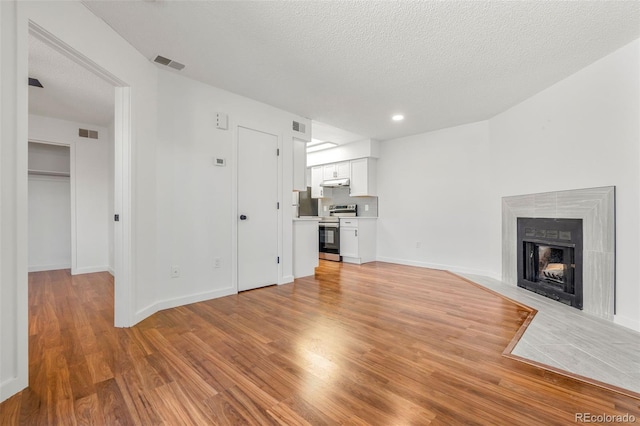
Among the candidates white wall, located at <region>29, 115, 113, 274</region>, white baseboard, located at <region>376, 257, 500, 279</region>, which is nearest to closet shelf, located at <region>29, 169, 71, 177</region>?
white wall, located at <region>29, 115, 113, 274</region>

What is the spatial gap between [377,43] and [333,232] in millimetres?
4049

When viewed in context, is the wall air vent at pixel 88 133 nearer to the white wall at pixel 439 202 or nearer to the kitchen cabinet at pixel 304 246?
the kitchen cabinet at pixel 304 246

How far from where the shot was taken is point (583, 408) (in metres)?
1.39

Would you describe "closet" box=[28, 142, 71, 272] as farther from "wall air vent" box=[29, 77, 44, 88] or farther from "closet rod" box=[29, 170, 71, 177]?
"wall air vent" box=[29, 77, 44, 88]

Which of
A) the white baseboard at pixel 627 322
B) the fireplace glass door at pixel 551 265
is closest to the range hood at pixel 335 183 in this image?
the fireplace glass door at pixel 551 265

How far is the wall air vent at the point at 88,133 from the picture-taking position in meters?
4.67

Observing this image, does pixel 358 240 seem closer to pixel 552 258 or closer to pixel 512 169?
pixel 512 169

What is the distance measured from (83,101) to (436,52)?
14.5 feet

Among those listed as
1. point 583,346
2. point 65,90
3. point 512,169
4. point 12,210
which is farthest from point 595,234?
point 65,90

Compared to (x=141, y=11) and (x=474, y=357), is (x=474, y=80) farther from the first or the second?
(x=141, y=11)

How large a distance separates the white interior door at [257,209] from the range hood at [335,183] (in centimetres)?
253

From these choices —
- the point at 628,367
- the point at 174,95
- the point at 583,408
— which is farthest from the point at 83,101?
the point at 628,367

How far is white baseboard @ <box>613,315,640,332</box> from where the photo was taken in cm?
232

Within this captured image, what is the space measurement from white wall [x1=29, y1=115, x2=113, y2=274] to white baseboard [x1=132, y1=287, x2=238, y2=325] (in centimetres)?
296
